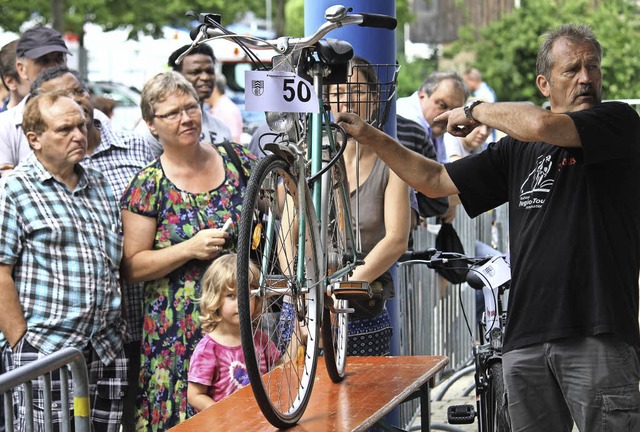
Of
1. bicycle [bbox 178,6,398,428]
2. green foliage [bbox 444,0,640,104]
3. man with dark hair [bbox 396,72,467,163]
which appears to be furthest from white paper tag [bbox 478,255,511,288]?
green foliage [bbox 444,0,640,104]

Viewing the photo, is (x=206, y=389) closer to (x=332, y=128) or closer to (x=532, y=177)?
(x=332, y=128)

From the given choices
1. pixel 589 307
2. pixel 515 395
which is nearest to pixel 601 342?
pixel 589 307

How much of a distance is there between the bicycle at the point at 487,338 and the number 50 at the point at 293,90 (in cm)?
183

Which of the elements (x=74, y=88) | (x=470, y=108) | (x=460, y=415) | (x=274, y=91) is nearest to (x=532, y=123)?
(x=470, y=108)

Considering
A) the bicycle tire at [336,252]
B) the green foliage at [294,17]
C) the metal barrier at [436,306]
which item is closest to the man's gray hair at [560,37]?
the bicycle tire at [336,252]

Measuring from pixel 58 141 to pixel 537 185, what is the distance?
2508 mm

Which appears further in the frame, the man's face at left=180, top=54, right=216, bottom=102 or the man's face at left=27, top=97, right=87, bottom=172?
the man's face at left=180, top=54, right=216, bottom=102

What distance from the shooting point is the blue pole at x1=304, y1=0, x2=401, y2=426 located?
6570 mm

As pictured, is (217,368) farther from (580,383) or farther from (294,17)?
(294,17)

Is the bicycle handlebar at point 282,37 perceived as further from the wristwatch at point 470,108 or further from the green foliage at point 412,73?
the green foliage at point 412,73

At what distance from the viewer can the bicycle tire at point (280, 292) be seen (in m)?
4.19

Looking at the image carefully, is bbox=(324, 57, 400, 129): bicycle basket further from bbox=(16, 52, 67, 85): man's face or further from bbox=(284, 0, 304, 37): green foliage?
bbox=(284, 0, 304, 37): green foliage

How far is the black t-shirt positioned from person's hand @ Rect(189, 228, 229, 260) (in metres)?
1.84

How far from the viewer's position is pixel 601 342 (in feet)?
14.7
